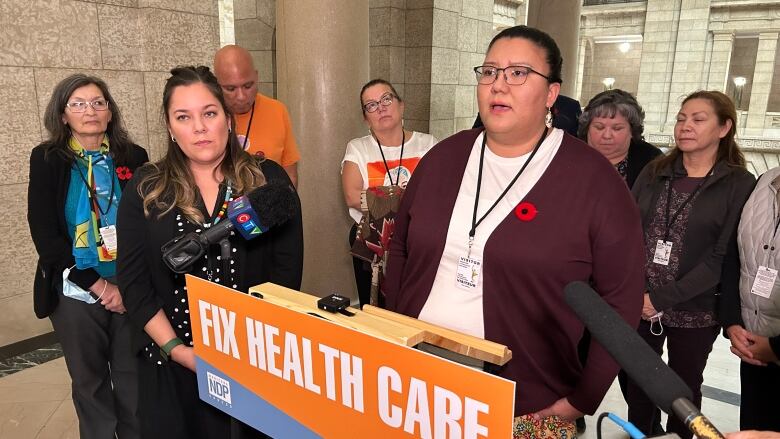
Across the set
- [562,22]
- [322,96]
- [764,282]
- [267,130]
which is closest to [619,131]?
[764,282]

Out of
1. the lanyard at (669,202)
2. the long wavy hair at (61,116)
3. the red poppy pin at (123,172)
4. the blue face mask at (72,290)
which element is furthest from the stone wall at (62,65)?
the lanyard at (669,202)

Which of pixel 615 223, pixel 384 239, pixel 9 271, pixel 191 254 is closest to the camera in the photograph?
pixel 191 254

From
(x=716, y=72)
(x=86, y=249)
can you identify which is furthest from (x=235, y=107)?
(x=716, y=72)

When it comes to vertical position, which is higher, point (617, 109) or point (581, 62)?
point (581, 62)

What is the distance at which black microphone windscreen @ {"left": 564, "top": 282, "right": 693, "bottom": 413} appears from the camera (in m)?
0.63

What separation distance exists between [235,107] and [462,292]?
2.21m

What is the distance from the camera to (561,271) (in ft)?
4.78

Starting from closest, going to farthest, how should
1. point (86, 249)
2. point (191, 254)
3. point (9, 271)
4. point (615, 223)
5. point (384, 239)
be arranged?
1. point (191, 254)
2. point (615, 223)
3. point (86, 249)
4. point (384, 239)
5. point (9, 271)

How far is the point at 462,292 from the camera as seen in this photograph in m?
1.56

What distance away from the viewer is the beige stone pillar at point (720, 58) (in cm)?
1565

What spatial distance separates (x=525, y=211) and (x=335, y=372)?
821 mm

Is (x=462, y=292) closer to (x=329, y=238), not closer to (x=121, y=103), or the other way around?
(x=329, y=238)

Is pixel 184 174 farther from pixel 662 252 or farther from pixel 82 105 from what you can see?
pixel 662 252

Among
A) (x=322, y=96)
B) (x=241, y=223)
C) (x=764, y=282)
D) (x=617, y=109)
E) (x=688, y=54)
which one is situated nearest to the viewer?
(x=241, y=223)
